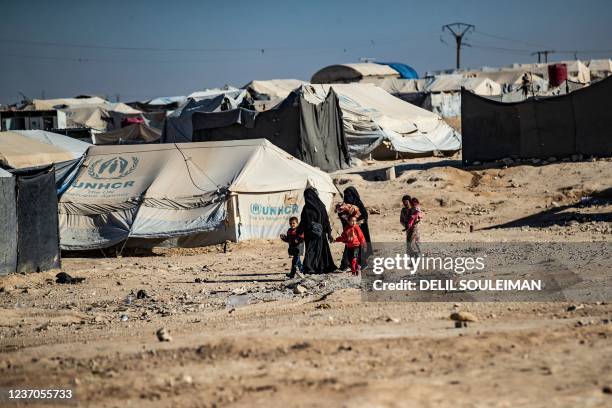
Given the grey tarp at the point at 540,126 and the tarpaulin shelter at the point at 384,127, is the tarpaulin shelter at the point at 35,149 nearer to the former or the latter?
the tarpaulin shelter at the point at 384,127

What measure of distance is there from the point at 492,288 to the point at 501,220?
7488 mm

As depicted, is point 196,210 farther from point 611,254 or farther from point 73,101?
point 73,101

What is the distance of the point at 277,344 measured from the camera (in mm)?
7566

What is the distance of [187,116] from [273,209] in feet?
40.1

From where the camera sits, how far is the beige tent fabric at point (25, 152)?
25.0 m

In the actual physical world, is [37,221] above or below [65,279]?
above

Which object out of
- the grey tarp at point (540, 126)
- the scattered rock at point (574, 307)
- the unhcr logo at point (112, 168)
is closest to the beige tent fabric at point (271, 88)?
the grey tarp at point (540, 126)

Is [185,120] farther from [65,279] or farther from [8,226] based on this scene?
[65,279]

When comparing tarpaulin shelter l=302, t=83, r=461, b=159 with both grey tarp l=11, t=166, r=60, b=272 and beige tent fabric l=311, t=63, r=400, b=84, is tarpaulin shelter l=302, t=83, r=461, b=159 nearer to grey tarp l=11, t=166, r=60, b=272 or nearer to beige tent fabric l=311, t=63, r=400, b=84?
grey tarp l=11, t=166, r=60, b=272

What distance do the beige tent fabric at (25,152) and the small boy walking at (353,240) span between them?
14.5 metres

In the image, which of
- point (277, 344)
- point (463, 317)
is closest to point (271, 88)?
point (463, 317)

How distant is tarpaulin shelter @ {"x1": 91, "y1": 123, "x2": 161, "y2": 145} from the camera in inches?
1313

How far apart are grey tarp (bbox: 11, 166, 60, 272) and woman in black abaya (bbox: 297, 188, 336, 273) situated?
4.32 m

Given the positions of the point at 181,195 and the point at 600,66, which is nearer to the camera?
the point at 181,195
